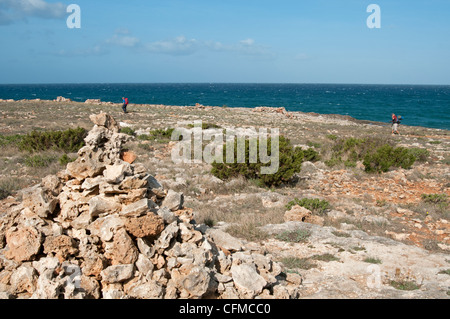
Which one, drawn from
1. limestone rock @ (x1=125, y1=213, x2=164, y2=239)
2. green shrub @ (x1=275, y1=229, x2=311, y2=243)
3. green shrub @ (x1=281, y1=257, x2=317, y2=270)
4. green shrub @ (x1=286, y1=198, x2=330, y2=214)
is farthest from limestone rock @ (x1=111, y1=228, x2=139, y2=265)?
green shrub @ (x1=286, y1=198, x2=330, y2=214)

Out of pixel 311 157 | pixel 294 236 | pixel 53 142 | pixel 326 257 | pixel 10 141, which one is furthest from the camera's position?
pixel 10 141

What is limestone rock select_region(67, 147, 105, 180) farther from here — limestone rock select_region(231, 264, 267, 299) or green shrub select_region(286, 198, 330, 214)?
green shrub select_region(286, 198, 330, 214)

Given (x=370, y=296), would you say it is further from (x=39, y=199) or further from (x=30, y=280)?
(x=39, y=199)

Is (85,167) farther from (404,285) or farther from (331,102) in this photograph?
(331,102)

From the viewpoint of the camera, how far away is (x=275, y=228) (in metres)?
7.55

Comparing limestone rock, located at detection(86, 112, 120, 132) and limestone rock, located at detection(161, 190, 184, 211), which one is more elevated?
limestone rock, located at detection(86, 112, 120, 132)

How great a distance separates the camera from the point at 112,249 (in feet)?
14.4

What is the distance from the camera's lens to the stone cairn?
415 cm

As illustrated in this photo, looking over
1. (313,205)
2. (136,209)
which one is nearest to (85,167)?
(136,209)

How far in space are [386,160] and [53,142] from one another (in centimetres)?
1397

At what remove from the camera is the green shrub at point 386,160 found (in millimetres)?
13477

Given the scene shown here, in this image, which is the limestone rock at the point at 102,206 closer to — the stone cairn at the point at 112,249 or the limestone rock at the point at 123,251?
the stone cairn at the point at 112,249

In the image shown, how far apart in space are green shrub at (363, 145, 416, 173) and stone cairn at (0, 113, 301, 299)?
973 centimetres

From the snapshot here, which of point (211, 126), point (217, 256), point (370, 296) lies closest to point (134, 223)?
point (217, 256)
